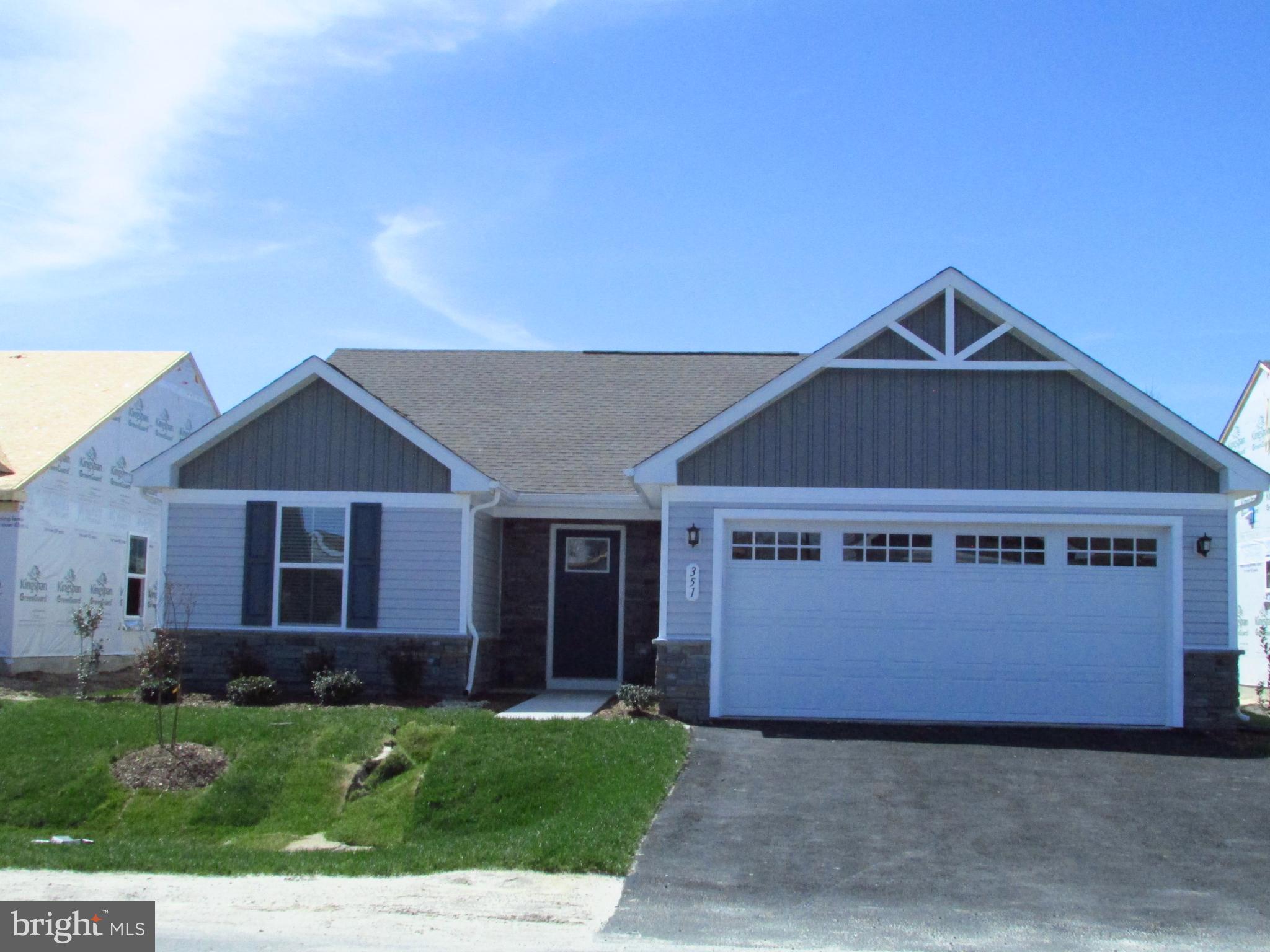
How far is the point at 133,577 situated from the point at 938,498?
15180 mm

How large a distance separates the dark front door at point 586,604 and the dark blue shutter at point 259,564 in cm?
390

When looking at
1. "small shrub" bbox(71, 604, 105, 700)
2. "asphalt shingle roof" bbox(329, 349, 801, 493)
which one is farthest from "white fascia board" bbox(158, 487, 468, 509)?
"small shrub" bbox(71, 604, 105, 700)

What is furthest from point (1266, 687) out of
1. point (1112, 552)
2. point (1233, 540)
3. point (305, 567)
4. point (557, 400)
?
point (305, 567)

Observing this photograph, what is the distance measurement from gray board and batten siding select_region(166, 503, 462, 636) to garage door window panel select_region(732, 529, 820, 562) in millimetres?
3563

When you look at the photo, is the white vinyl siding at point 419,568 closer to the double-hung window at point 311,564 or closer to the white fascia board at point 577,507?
the double-hung window at point 311,564

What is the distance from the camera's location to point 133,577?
2305 cm

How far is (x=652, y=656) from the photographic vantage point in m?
17.5

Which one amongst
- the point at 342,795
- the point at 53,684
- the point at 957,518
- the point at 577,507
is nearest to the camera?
the point at 342,795

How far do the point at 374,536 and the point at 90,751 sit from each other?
4528 millimetres

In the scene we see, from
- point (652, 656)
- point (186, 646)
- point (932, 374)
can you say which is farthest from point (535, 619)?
point (932, 374)

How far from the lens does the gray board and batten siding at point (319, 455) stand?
15.9 metres

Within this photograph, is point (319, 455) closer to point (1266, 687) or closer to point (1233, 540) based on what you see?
point (1233, 540)

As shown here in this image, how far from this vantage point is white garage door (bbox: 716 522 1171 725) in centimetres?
1458

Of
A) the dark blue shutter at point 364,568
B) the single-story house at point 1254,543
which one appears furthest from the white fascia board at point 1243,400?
the dark blue shutter at point 364,568
